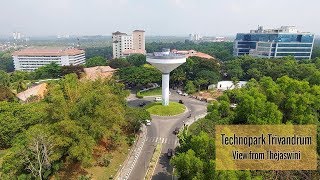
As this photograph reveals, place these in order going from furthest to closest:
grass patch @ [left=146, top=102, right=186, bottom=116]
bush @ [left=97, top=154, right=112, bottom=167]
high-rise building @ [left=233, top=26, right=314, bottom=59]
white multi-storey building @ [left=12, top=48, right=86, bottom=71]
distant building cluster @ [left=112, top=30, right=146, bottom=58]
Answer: distant building cluster @ [left=112, top=30, right=146, bottom=58]
white multi-storey building @ [left=12, top=48, right=86, bottom=71]
high-rise building @ [left=233, top=26, right=314, bottom=59]
grass patch @ [left=146, top=102, right=186, bottom=116]
bush @ [left=97, top=154, right=112, bottom=167]

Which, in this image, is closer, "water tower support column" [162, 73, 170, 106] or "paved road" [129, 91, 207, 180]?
"paved road" [129, 91, 207, 180]

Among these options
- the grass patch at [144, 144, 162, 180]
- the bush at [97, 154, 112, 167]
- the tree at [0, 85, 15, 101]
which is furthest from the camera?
the tree at [0, 85, 15, 101]

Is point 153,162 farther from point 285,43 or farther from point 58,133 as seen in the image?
point 285,43

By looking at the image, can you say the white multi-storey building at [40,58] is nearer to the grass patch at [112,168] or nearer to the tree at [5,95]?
the tree at [5,95]

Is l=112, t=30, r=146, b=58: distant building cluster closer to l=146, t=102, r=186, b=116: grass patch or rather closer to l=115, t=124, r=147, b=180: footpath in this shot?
l=146, t=102, r=186, b=116: grass patch

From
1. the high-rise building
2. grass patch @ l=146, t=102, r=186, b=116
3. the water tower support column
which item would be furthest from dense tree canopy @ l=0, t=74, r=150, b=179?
the high-rise building

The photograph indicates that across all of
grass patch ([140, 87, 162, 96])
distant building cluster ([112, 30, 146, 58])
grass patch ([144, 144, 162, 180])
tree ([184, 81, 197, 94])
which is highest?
distant building cluster ([112, 30, 146, 58])

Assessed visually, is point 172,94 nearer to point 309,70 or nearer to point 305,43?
point 309,70
